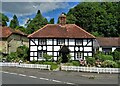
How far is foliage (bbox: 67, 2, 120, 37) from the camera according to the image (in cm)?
8216

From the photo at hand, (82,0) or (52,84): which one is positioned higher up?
(82,0)

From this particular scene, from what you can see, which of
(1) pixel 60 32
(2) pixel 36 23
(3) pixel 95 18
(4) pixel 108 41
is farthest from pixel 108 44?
(2) pixel 36 23

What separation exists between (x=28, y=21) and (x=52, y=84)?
90751mm

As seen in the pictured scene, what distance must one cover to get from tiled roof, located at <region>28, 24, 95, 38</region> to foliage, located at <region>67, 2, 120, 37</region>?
3333cm

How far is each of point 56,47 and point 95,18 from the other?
40.2 m

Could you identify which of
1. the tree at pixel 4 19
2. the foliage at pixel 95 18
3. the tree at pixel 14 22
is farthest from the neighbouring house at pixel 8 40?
the tree at pixel 14 22

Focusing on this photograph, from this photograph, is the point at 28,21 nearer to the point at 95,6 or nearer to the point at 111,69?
the point at 95,6

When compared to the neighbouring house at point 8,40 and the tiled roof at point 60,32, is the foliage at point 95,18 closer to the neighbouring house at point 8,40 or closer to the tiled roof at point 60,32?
the neighbouring house at point 8,40

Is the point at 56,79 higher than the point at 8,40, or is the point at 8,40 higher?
the point at 8,40

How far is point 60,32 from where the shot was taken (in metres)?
48.5

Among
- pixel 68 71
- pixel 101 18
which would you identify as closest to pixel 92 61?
pixel 68 71

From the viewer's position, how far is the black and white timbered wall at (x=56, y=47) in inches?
1874

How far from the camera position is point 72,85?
882 inches

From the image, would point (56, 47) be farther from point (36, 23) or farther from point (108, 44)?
point (36, 23)
